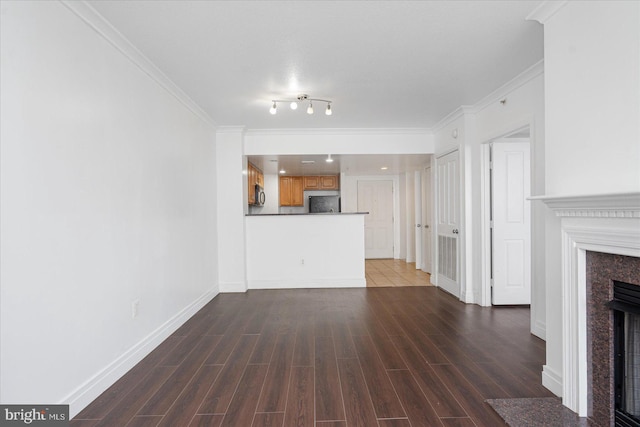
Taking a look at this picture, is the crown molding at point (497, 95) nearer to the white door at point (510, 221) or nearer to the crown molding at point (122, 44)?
the white door at point (510, 221)

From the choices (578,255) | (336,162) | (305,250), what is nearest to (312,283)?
(305,250)

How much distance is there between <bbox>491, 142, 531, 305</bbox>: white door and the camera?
396cm

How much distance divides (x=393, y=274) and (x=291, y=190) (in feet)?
10.2

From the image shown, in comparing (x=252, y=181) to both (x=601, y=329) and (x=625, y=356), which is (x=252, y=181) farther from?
(x=625, y=356)

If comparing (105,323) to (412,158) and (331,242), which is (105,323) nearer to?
(331,242)

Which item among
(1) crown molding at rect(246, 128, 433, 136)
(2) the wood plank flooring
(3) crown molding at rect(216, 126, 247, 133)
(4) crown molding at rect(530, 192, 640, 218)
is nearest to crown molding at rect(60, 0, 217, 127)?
(3) crown molding at rect(216, 126, 247, 133)

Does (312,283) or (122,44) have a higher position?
(122,44)

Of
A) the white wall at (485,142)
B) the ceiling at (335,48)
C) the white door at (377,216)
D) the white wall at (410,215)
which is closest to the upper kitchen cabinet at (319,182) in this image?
the white door at (377,216)

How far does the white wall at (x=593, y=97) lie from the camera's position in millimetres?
1615

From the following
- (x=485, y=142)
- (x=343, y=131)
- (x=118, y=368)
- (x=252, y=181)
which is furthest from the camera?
(x=252, y=181)

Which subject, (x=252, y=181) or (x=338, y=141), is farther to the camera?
(x=252, y=181)

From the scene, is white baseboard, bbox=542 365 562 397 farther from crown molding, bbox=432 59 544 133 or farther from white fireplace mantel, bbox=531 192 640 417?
crown molding, bbox=432 59 544 133

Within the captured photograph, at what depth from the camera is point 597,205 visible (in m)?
1.71

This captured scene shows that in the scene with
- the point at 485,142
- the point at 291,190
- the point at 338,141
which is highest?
the point at 338,141
